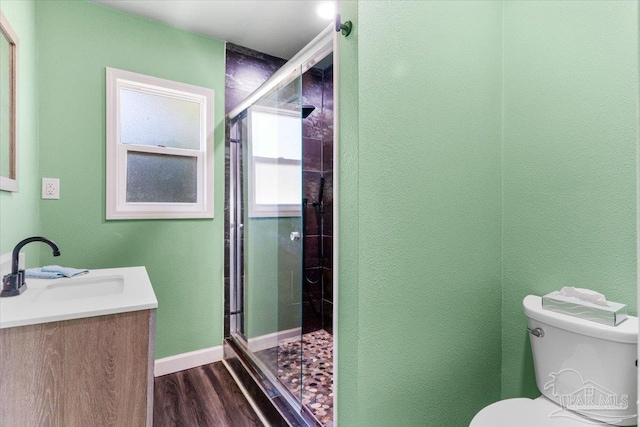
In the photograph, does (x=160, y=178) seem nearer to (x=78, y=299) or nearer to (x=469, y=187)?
(x=78, y=299)

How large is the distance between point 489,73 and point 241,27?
166cm

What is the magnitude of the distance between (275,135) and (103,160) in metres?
1.08

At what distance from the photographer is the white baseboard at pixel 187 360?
2.12 m

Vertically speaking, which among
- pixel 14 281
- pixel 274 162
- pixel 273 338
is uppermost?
pixel 274 162

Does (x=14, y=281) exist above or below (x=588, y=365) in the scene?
above

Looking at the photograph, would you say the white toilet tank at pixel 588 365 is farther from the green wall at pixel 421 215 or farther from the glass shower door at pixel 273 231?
the glass shower door at pixel 273 231

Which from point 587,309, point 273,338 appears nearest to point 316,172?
point 273,338

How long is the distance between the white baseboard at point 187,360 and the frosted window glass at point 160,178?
1101 mm

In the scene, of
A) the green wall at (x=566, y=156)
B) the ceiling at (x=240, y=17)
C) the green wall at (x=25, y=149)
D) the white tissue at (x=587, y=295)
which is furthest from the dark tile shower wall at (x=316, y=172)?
the white tissue at (x=587, y=295)

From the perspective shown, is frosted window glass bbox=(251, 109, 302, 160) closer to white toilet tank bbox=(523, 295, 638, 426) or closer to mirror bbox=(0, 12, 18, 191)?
mirror bbox=(0, 12, 18, 191)

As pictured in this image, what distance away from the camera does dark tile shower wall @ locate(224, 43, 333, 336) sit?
2.53 m

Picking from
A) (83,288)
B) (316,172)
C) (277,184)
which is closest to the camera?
(83,288)

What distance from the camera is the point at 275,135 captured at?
2.05 meters

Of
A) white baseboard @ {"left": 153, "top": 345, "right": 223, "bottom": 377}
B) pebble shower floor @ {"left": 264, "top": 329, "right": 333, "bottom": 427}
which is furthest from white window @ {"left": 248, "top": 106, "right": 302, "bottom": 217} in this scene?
white baseboard @ {"left": 153, "top": 345, "right": 223, "bottom": 377}
